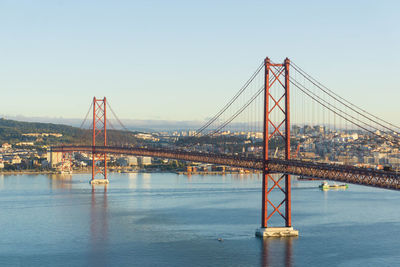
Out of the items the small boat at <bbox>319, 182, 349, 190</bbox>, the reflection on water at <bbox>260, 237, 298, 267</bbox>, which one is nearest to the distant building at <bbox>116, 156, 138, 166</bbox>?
the small boat at <bbox>319, 182, 349, 190</bbox>

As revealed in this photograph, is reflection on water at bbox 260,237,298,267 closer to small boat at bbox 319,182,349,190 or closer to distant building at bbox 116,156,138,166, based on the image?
small boat at bbox 319,182,349,190

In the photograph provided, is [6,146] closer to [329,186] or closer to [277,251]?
[329,186]

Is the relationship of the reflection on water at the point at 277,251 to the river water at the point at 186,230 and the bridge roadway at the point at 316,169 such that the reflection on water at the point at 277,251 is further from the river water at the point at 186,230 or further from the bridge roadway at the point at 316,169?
the bridge roadway at the point at 316,169

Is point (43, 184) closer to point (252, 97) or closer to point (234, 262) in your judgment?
point (252, 97)

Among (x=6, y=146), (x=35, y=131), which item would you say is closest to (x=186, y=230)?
(x=6, y=146)

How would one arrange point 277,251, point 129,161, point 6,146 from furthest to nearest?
point 6,146, point 129,161, point 277,251

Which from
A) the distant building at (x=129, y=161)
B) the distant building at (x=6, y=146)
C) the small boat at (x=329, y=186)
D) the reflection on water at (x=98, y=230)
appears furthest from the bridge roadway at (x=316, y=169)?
the distant building at (x=6, y=146)
